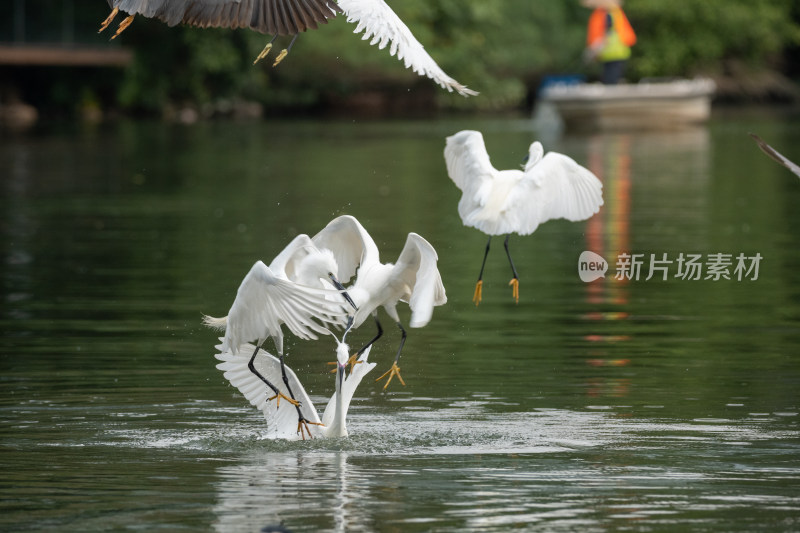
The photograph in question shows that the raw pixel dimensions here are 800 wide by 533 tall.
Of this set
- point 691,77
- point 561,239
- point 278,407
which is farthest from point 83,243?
point 691,77

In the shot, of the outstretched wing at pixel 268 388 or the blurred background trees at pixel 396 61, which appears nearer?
the outstretched wing at pixel 268 388

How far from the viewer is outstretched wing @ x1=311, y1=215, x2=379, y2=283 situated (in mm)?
8750

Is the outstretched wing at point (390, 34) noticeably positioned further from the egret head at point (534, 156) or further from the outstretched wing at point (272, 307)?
the outstretched wing at point (272, 307)

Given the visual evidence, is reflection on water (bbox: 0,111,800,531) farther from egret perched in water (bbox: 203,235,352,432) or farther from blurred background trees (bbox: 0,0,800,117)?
blurred background trees (bbox: 0,0,800,117)

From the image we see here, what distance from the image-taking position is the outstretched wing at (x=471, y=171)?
962cm

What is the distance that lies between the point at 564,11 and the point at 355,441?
53.5m

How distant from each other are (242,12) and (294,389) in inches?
77.9

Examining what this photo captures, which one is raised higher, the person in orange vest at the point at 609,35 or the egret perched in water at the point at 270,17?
the person in orange vest at the point at 609,35

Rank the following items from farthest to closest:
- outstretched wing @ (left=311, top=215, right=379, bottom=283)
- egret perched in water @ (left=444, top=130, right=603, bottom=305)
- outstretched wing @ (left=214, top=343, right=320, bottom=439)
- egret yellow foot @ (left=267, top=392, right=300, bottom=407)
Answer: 1. egret perched in water @ (left=444, top=130, right=603, bottom=305)
2. outstretched wing @ (left=311, top=215, right=379, bottom=283)
3. outstretched wing @ (left=214, top=343, right=320, bottom=439)
4. egret yellow foot @ (left=267, top=392, right=300, bottom=407)

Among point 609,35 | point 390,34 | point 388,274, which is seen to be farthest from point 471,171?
point 609,35

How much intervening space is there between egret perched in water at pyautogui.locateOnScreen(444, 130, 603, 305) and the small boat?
32392 millimetres

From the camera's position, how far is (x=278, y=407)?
8.68 metres

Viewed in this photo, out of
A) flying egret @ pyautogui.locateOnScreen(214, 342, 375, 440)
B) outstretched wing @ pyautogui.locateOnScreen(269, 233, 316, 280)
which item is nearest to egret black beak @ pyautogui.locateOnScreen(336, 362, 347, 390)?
flying egret @ pyautogui.locateOnScreen(214, 342, 375, 440)

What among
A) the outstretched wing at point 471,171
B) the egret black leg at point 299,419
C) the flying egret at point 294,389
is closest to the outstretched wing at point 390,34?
the outstretched wing at point 471,171
